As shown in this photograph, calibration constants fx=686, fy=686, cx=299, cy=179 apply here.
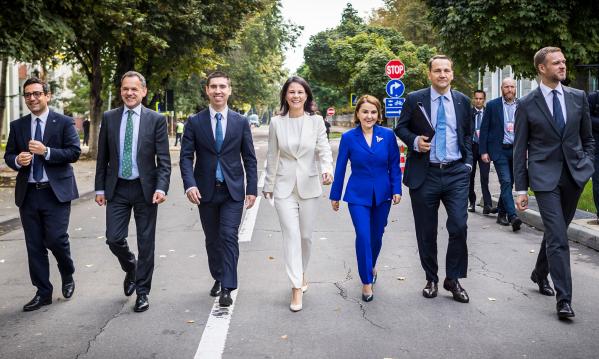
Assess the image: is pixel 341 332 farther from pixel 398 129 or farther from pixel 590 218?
pixel 590 218

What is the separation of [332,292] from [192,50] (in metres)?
19.8

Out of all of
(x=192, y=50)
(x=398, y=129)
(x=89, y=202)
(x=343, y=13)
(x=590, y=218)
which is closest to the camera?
(x=398, y=129)

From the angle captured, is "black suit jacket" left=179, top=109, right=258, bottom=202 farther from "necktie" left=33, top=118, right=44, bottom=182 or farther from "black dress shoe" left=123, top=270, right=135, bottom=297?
"necktie" left=33, top=118, right=44, bottom=182

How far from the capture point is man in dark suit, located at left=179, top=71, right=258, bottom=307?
5.47 m

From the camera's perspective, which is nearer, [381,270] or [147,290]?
[147,290]

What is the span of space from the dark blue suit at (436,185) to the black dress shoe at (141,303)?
2.30 m

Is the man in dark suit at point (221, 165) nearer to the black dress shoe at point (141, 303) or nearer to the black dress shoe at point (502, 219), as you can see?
the black dress shoe at point (141, 303)

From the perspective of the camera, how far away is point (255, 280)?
6402 millimetres

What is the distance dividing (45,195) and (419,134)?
310 cm

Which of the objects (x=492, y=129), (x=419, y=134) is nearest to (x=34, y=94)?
(x=419, y=134)

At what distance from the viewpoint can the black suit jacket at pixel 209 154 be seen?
217 inches

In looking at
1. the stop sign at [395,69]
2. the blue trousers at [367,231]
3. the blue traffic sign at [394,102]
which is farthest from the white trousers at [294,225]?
the stop sign at [395,69]

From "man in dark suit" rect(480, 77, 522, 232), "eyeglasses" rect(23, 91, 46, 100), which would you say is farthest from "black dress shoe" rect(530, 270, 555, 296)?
"eyeglasses" rect(23, 91, 46, 100)

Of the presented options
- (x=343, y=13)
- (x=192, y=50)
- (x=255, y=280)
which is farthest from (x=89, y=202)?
(x=343, y=13)
